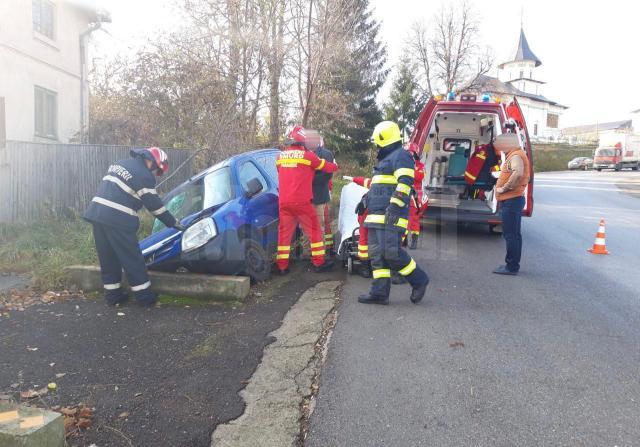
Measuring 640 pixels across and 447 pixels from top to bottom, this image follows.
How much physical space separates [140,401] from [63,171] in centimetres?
800

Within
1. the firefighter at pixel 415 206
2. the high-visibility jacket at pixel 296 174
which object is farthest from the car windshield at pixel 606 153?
the high-visibility jacket at pixel 296 174

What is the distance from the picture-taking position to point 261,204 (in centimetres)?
647

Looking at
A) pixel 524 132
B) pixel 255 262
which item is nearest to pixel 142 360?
pixel 255 262

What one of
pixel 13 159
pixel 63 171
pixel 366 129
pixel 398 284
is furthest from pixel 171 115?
pixel 366 129

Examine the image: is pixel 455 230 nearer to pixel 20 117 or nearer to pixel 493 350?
pixel 493 350

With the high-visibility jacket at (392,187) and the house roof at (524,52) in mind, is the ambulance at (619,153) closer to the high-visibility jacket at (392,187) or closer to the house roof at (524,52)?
the high-visibility jacket at (392,187)

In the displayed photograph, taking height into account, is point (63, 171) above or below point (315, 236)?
above

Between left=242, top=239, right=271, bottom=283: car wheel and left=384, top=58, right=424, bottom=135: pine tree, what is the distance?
28741 millimetres

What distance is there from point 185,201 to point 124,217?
123cm

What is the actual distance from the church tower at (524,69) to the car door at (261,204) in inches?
3469

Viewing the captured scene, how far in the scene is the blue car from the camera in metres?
5.58

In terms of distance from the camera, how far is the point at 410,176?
5.02 metres

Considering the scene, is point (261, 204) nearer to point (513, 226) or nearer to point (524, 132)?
point (513, 226)

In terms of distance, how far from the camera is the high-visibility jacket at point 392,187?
5.02m
